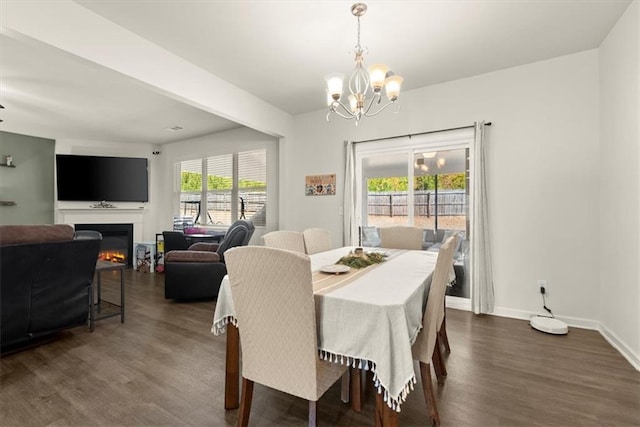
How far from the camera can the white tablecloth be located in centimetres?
119

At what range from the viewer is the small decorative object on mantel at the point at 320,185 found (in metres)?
4.43

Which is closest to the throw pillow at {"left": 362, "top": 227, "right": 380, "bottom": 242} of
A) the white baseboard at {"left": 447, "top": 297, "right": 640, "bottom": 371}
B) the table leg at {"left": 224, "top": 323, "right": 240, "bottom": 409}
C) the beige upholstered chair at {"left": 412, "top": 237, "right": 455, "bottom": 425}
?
the white baseboard at {"left": 447, "top": 297, "right": 640, "bottom": 371}

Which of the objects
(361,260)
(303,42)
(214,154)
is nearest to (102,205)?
(214,154)

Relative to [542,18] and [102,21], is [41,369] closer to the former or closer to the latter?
[102,21]

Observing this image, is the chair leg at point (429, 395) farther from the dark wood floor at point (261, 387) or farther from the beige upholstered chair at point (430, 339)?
the dark wood floor at point (261, 387)

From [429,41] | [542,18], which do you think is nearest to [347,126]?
[429,41]

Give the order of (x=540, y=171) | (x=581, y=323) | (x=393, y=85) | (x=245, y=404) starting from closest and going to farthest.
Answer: (x=245, y=404) → (x=393, y=85) → (x=581, y=323) → (x=540, y=171)

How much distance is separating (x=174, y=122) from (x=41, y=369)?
3990mm

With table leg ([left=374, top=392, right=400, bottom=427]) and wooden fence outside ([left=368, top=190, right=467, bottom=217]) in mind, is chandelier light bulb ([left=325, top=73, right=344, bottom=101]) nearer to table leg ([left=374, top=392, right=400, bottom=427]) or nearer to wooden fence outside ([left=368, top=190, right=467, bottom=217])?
table leg ([left=374, top=392, right=400, bottom=427])

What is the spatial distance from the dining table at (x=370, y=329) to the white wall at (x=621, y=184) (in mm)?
1914

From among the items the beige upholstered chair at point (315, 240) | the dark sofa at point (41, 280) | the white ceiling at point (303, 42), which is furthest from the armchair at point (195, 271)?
the white ceiling at point (303, 42)

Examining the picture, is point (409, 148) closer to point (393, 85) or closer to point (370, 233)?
point (370, 233)

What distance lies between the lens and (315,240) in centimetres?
315

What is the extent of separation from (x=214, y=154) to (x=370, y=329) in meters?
5.35
